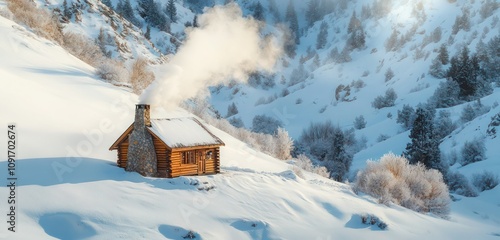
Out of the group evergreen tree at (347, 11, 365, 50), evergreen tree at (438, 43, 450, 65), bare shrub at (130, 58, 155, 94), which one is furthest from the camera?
evergreen tree at (347, 11, 365, 50)

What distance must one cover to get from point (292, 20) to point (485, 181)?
6972cm

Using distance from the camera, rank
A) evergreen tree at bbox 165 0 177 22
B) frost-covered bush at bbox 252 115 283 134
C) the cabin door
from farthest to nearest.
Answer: evergreen tree at bbox 165 0 177 22
frost-covered bush at bbox 252 115 283 134
the cabin door

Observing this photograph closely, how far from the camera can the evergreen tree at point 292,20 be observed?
298ft

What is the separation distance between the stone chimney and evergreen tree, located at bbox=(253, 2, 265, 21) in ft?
253

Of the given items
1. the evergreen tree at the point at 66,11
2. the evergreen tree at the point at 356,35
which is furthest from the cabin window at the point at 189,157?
the evergreen tree at the point at 356,35

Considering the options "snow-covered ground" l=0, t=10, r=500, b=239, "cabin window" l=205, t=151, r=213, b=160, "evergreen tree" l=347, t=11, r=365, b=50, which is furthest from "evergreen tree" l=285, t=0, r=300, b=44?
"cabin window" l=205, t=151, r=213, b=160

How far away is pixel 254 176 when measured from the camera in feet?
72.5

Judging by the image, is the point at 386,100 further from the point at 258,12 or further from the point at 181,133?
the point at 258,12

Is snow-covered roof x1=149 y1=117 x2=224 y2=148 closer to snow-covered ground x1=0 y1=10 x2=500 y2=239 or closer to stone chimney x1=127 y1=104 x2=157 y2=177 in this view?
stone chimney x1=127 y1=104 x2=157 y2=177

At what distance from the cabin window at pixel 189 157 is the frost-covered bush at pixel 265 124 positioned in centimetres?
3284

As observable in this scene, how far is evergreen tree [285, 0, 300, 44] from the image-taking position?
90963 mm

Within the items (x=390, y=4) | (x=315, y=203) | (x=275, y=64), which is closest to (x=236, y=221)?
(x=315, y=203)

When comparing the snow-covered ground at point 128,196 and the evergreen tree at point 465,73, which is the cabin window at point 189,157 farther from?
the evergreen tree at point 465,73

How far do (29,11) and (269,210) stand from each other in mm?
27158
